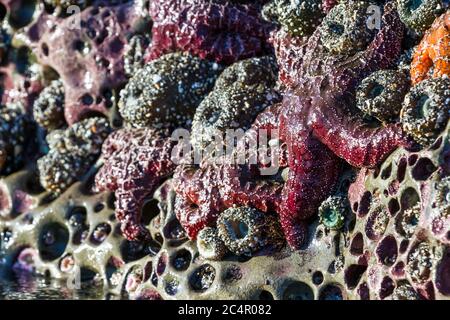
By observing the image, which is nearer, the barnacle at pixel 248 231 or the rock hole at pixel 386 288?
the rock hole at pixel 386 288

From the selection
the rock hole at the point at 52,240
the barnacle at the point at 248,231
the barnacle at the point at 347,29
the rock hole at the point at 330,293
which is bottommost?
the rock hole at the point at 52,240

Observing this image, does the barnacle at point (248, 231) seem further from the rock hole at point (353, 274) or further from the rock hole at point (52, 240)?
the rock hole at point (52, 240)

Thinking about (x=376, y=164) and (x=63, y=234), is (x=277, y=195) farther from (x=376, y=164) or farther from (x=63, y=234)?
(x=63, y=234)

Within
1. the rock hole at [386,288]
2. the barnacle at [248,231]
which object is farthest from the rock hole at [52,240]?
the rock hole at [386,288]

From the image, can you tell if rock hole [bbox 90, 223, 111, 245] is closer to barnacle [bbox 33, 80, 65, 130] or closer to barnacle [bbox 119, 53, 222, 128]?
barnacle [bbox 119, 53, 222, 128]

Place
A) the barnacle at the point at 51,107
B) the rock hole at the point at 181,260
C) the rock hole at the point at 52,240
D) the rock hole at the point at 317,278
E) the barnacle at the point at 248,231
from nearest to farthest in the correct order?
the rock hole at the point at 317,278 → the barnacle at the point at 248,231 → the rock hole at the point at 181,260 → the rock hole at the point at 52,240 → the barnacle at the point at 51,107

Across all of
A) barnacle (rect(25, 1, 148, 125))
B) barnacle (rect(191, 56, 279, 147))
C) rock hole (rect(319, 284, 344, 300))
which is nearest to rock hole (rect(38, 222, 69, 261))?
barnacle (rect(25, 1, 148, 125))
